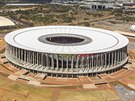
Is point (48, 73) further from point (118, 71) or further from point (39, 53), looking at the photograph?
point (118, 71)

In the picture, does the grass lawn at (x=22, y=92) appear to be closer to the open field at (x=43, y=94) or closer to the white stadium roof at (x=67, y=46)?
the open field at (x=43, y=94)

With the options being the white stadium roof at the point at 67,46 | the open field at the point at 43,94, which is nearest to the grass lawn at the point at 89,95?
the open field at the point at 43,94

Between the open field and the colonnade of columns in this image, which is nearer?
the open field

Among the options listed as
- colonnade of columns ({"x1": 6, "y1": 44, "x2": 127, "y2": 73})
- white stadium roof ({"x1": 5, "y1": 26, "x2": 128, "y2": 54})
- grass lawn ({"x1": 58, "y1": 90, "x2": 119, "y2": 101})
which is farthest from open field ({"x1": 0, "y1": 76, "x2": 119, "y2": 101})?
white stadium roof ({"x1": 5, "y1": 26, "x2": 128, "y2": 54})

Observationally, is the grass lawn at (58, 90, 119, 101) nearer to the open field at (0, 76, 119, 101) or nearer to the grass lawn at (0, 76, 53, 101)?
the open field at (0, 76, 119, 101)

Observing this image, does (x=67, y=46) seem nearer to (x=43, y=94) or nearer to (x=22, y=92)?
(x=43, y=94)

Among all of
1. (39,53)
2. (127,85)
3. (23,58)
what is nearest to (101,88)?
(127,85)
